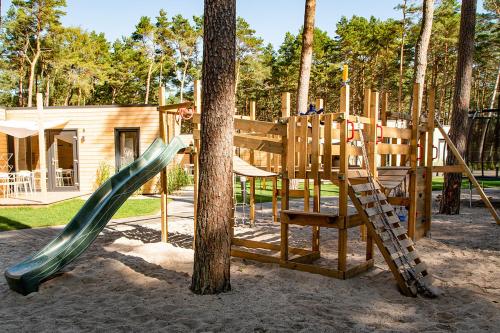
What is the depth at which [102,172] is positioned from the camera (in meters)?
13.9

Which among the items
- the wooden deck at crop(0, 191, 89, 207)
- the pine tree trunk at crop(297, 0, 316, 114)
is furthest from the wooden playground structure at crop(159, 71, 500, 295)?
the wooden deck at crop(0, 191, 89, 207)

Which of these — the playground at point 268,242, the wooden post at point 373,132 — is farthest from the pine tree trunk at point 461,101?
the wooden post at point 373,132

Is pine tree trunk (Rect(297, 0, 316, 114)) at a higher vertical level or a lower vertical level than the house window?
higher

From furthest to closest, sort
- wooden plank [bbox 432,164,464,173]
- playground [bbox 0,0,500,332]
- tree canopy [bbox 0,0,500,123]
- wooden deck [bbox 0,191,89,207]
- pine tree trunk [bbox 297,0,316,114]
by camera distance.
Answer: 1. tree canopy [bbox 0,0,500,123]
2. pine tree trunk [bbox 297,0,316,114]
3. wooden deck [bbox 0,191,89,207]
4. wooden plank [bbox 432,164,464,173]
5. playground [bbox 0,0,500,332]

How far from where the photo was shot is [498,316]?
11.8 ft

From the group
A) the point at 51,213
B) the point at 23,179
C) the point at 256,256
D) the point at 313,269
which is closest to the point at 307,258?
the point at 313,269

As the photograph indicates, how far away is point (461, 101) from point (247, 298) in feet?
25.2

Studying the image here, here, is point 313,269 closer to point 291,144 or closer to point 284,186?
point 284,186

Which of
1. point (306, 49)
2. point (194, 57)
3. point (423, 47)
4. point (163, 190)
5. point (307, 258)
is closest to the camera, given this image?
point (307, 258)

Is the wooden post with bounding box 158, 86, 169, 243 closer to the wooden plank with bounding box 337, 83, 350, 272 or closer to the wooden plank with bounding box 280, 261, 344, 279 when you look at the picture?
the wooden plank with bounding box 280, 261, 344, 279

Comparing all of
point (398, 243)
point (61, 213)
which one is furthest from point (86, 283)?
point (61, 213)

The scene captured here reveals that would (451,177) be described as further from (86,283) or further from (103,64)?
(103,64)

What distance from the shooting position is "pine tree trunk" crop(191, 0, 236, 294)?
401 cm

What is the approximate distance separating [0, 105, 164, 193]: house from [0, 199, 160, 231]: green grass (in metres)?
2.30
